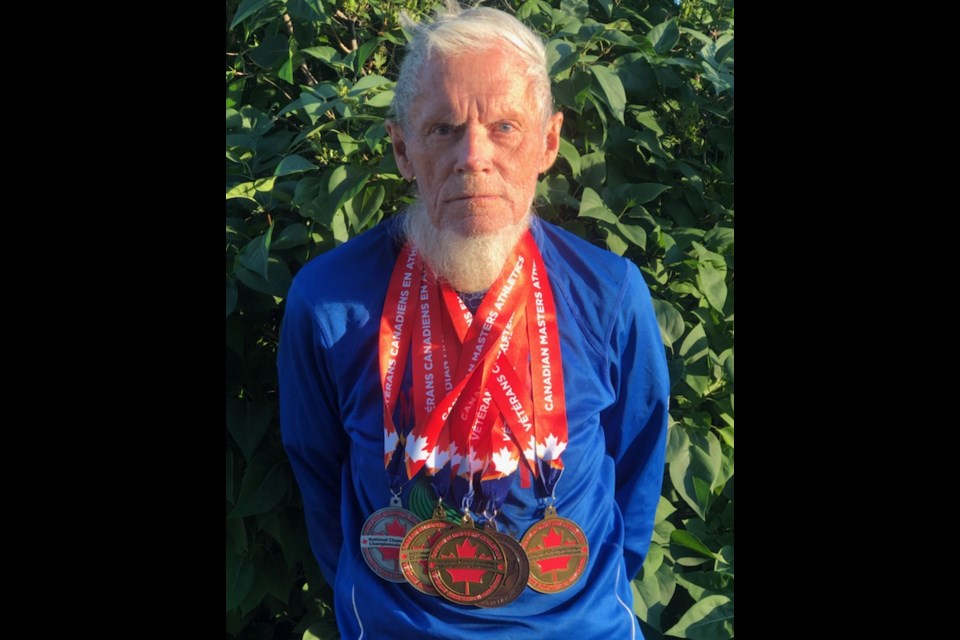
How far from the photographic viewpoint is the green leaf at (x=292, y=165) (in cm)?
184

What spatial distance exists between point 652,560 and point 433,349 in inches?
29.3

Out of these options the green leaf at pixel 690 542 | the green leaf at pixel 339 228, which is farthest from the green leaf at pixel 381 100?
the green leaf at pixel 690 542

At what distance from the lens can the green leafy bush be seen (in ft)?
6.29

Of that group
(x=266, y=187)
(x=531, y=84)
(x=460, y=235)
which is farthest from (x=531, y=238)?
(x=266, y=187)

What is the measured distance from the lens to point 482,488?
5.23 ft

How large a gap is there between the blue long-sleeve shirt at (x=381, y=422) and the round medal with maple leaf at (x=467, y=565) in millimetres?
31

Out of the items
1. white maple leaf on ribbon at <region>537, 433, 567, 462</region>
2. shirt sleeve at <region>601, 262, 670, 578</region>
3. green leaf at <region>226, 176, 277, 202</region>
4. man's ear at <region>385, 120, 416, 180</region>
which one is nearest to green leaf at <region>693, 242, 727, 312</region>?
shirt sleeve at <region>601, 262, 670, 578</region>

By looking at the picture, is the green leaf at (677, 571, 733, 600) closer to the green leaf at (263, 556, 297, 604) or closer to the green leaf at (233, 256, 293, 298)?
the green leaf at (263, 556, 297, 604)

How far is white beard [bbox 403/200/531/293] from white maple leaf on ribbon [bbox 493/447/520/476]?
303mm

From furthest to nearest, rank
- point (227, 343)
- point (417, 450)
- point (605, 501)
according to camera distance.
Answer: point (227, 343) < point (605, 501) < point (417, 450)

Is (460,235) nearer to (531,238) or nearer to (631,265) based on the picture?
(531,238)

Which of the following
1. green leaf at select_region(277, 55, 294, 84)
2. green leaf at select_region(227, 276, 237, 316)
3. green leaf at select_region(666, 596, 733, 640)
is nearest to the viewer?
green leaf at select_region(227, 276, 237, 316)

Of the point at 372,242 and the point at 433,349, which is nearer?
the point at 433,349

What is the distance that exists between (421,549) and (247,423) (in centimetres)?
52
